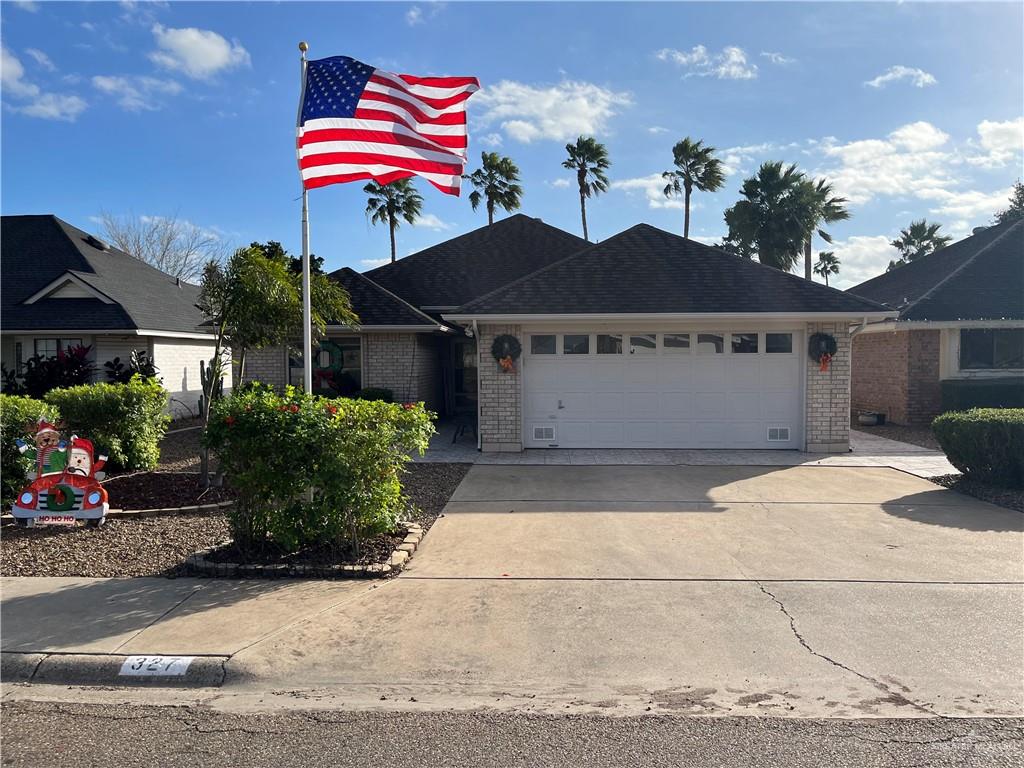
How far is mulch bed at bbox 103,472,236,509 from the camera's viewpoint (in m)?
8.14

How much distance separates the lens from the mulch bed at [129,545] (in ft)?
19.1

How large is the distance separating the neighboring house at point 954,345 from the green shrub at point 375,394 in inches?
466

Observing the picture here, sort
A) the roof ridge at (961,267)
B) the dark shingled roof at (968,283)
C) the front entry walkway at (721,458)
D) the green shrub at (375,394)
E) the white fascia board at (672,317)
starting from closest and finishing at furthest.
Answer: the front entry walkway at (721,458)
the white fascia board at (672,317)
the green shrub at (375,394)
the dark shingled roof at (968,283)
the roof ridge at (961,267)

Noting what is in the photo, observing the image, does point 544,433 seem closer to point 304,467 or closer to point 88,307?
point 304,467

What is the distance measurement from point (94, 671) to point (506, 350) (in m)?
8.65

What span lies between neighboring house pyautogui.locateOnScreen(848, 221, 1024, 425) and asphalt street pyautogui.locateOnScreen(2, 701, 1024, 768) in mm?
14469

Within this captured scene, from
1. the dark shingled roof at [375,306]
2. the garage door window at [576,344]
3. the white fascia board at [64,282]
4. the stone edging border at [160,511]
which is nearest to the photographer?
the stone edging border at [160,511]

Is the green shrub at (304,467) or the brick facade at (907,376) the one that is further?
the brick facade at (907,376)

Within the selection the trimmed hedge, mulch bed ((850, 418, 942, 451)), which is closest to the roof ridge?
the trimmed hedge

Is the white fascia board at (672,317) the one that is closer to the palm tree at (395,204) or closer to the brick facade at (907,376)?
the brick facade at (907,376)

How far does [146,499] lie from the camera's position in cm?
830

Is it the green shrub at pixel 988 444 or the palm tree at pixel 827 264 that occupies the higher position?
the palm tree at pixel 827 264

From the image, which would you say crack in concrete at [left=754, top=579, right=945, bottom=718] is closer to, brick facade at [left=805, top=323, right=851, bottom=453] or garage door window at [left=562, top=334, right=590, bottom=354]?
garage door window at [left=562, top=334, right=590, bottom=354]

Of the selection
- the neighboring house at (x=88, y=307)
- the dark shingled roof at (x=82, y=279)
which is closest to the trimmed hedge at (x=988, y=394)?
the dark shingled roof at (x=82, y=279)
